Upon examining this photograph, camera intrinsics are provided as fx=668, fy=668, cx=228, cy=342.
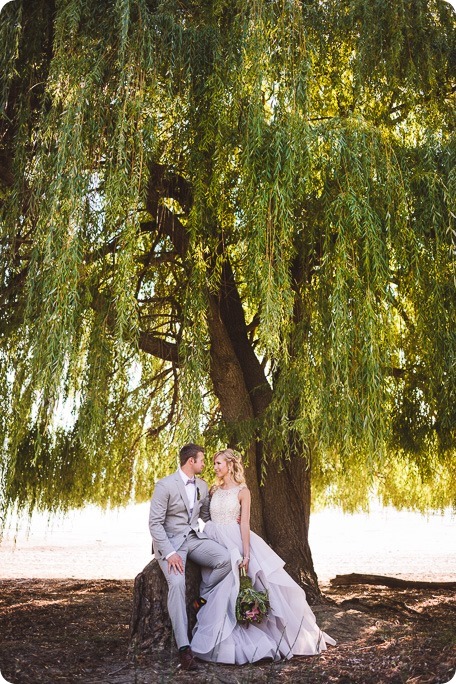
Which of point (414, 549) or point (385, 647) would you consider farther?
point (414, 549)

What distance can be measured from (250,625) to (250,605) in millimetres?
261

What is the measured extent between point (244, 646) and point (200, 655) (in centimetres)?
30

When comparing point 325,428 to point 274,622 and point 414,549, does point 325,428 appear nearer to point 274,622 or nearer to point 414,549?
point 274,622

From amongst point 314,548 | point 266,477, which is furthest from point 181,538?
point 314,548

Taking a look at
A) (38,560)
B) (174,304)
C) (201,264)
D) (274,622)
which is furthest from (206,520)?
(38,560)

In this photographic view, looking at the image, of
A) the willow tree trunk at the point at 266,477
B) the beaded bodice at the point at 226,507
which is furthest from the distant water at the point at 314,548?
the beaded bodice at the point at 226,507

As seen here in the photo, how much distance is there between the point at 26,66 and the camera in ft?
17.9

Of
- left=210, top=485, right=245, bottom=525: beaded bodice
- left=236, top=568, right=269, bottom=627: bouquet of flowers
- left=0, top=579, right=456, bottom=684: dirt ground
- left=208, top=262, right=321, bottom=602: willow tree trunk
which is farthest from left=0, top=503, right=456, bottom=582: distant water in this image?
left=236, top=568, right=269, bottom=627: bouquet of flowers

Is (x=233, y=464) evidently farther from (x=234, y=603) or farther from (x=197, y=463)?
(x=234, y=603)

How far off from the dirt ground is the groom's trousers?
0.30 metres

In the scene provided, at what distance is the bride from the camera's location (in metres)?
4.41

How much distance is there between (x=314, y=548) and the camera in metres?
19.5

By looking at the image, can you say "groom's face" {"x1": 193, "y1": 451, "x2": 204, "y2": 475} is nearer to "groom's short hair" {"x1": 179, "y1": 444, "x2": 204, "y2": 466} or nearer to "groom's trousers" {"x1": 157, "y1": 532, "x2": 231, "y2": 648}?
"groom's short hair" {"x1": 179, "y1": 444, "x2": 204, "y2": 466}

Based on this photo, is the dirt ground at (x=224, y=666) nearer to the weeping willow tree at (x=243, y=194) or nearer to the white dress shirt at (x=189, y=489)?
the white dress shirt at (x=189, y=489)
